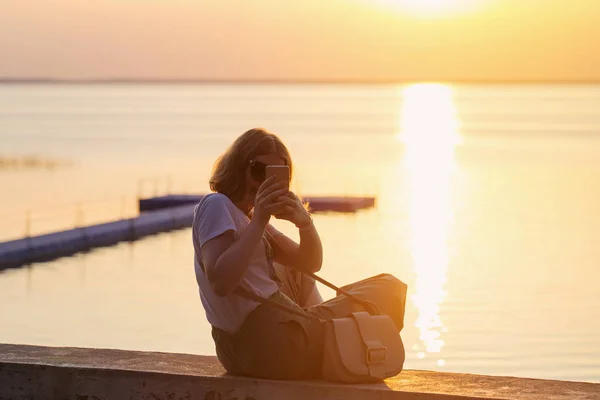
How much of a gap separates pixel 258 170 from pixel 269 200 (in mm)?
216

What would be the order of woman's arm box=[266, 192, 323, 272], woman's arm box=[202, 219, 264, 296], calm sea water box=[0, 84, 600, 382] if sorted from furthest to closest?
calm sea water box=[0, 84, 600, 382] → woman's arm box=[266, 192, 323, 272] → woman's arm box=[202, 219, 264, 296]

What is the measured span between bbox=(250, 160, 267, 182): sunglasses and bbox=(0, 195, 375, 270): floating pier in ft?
50.6

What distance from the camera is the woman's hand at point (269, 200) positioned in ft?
15.4

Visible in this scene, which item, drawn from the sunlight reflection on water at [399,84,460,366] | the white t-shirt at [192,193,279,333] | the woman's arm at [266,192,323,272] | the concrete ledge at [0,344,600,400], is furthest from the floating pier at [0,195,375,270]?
the white t-shirt at [192,193,279,333]

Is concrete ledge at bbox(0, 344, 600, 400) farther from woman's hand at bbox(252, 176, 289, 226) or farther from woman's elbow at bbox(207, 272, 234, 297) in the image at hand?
woman's hand at bbox(252, 176, 289, 226)

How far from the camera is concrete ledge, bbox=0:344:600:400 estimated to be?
4.86 metres

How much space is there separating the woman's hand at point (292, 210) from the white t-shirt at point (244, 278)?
0.18 meters

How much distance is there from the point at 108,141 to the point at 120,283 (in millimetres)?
55997

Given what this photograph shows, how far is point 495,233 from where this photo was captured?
25031 millimetres

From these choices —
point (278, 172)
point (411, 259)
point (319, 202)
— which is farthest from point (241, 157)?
point (319, 202)

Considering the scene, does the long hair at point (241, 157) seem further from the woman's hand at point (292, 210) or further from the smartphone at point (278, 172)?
the woman's hand at point (292, 210)

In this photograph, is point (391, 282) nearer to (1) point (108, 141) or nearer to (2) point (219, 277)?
(2) point (219, 277)

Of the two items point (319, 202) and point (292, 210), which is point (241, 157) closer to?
point (292, 210)

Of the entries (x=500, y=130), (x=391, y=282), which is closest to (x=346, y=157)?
(x=500, y=130)
